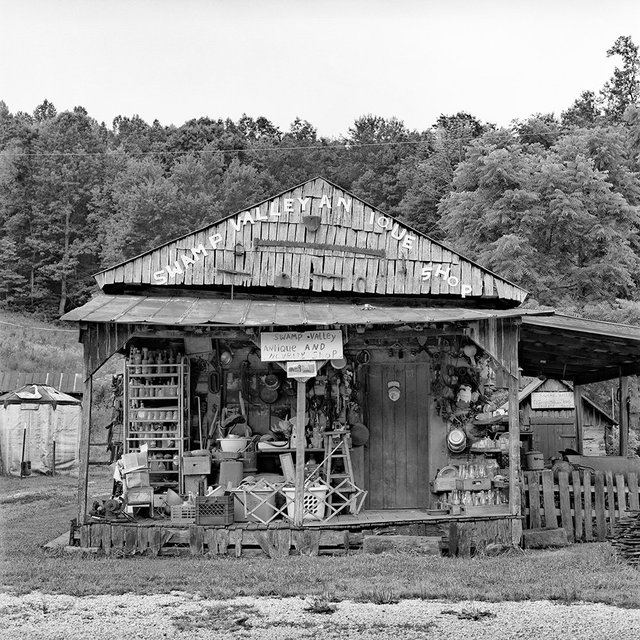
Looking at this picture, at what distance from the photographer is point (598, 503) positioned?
47.1 feet

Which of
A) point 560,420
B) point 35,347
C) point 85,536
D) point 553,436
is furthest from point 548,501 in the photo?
point 35,347

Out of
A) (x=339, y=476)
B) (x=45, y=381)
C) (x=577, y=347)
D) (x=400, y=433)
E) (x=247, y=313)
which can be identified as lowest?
(x=339, y=476)

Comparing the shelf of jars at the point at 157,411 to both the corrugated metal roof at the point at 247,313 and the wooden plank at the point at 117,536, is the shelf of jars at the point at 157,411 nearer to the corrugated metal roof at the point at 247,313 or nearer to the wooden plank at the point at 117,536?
the corrugated metal roof at the point at 247,313

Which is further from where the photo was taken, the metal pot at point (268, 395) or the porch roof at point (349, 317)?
the metal pot at point (268, 395)

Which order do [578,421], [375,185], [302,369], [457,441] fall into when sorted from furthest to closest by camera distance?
[375,185], [578,421], [457,441], [302,369]

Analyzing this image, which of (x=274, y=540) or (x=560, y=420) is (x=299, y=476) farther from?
(x=560, y=420)

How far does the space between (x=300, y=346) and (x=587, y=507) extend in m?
5.08

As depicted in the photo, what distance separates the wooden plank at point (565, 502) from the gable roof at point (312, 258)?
333 centimetres

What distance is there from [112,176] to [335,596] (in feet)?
224

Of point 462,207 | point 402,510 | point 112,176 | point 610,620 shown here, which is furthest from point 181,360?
point 112,176

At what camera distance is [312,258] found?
16266 mm

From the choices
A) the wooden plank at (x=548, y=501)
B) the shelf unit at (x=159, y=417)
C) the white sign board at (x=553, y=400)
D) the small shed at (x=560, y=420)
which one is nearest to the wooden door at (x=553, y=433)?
the small shed at (x=560, y=420)

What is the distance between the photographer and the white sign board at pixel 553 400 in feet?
109

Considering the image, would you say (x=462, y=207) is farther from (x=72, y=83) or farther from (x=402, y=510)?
(x=72, y=83)
